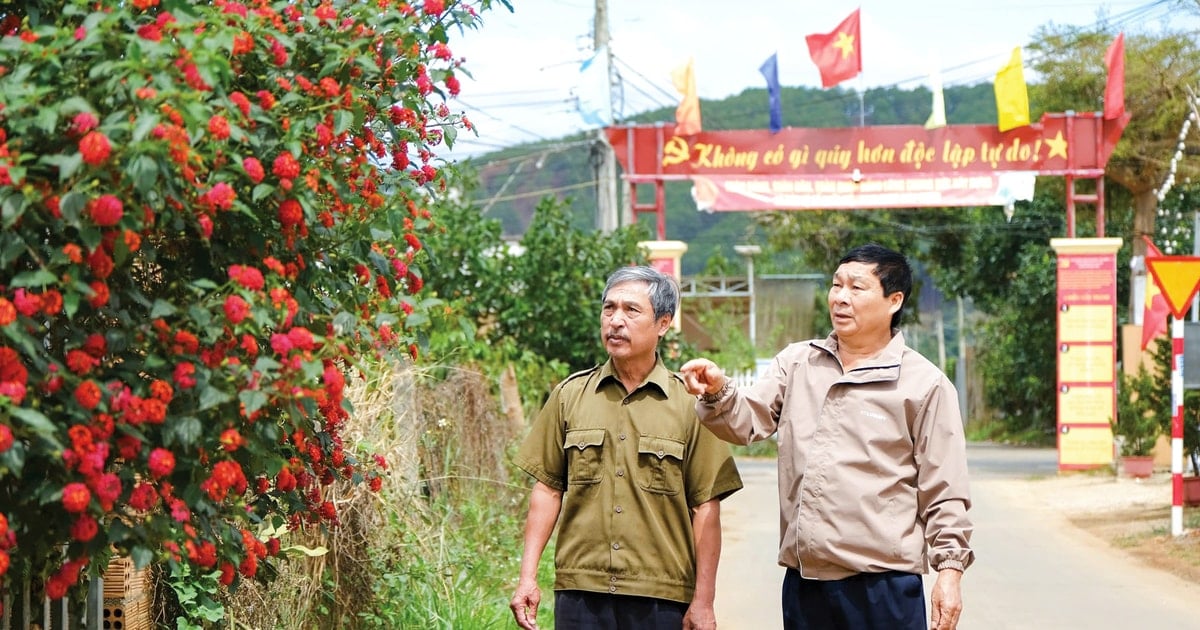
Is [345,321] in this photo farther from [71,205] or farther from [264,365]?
[71,205]

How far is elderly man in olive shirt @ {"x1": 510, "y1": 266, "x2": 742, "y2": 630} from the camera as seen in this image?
4.65m

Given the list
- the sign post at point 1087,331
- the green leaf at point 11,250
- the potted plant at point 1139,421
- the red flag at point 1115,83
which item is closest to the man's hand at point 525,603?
the green leaf at point 11,250

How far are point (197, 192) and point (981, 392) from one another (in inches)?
1718

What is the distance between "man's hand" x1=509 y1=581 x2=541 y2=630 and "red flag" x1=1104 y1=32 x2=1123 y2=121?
17975 millimetres

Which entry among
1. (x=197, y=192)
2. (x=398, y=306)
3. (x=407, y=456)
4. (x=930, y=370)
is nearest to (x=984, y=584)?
(x=407, y=456)

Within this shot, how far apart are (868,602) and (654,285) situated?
3.80 feet

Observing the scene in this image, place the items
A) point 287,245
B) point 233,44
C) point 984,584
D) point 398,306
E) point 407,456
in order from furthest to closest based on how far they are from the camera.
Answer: point 984,584
point 407,456
point 398,306
point 287,245
point 233,44

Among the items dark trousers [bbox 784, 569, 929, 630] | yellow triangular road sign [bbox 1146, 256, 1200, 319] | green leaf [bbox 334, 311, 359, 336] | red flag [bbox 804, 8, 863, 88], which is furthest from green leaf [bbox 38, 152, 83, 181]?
red flag [bbox 804, 8, 863, 88]

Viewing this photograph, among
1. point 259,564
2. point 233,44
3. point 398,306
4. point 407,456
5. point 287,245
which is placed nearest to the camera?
point 233,44

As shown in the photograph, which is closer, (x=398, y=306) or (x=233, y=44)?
(x=233, y=44)

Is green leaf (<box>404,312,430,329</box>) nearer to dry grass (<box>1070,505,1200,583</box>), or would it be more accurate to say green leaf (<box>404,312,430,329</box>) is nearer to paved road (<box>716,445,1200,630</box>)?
paved road (<box>716,445,1200,630</box>)

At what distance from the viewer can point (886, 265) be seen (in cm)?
466

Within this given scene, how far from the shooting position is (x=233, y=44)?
328cm

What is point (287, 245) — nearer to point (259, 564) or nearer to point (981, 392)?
point (259, 564)
